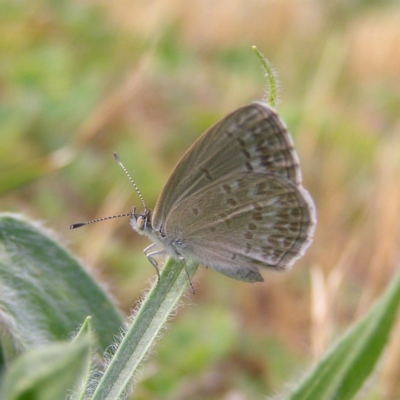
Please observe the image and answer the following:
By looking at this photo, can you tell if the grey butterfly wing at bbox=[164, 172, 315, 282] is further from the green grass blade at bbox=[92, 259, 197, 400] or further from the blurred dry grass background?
the green grass blade at bbox=[92, 259, 197, 400]

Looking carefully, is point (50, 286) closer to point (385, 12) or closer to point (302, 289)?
point (302, 289)

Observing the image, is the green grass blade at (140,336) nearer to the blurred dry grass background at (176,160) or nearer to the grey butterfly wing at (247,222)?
the grey butterfly wing at (247,222)

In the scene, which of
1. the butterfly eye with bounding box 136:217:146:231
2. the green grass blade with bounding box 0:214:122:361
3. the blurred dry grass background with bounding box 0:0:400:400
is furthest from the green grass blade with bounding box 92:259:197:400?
the butterfly eye with bounding box 136:217:146:231

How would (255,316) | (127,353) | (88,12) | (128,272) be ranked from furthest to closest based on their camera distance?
(88,12) < (255,316) < (128,272) < (127,353)

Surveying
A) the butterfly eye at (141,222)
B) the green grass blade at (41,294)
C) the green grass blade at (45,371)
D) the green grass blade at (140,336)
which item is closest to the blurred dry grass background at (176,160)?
the butterfly eye at (141,222)

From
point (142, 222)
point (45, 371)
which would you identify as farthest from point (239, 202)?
point (45, 371)

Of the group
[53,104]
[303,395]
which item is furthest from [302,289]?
[303,395]

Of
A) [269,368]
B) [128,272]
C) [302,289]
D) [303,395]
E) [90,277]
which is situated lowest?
[302,289]

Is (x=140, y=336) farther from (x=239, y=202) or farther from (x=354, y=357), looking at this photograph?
(x=239, y=202)
